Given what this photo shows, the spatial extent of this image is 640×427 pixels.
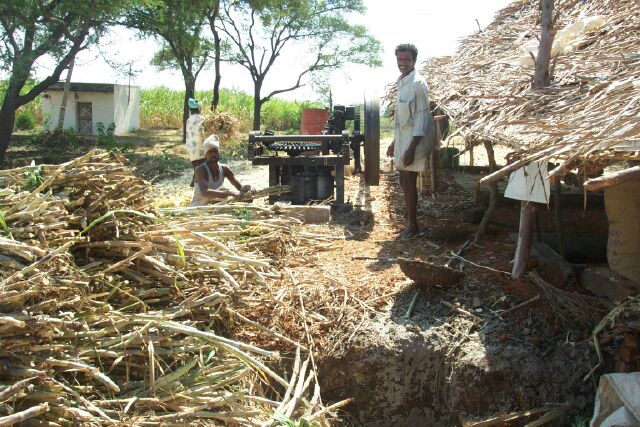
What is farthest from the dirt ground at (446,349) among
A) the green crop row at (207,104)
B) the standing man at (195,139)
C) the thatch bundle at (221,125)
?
the green crop row at (207,104)

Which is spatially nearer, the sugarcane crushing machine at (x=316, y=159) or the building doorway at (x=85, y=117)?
the sugarcane crushing machine at (x=316, y=159)

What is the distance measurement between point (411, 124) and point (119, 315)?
4.01 meters

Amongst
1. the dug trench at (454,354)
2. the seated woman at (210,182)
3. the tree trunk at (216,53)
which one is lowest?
the dug trench at (454,354)

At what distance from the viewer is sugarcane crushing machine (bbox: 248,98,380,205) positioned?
28.7 ft

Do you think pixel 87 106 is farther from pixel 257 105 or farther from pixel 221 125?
pixel 221 125

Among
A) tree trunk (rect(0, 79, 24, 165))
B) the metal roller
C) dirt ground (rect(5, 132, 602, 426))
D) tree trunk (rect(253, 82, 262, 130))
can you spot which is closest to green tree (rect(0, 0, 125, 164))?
tree trunk (rect(0, 79, 24, 165))

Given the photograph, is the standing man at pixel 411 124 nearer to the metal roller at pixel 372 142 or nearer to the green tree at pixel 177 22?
the metal roller at pixel 372 142

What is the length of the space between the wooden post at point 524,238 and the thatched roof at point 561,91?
0.66 m

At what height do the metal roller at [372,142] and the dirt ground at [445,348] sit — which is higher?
the metal roller at [372,142]

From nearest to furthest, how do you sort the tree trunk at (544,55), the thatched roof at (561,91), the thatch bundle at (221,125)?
the thatched roof at (561,91) → the tree trunk at (544,55) → the thatch bundle at (221,125)

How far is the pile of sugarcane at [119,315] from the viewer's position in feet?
11.7

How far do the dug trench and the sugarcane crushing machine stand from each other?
3.03 meters

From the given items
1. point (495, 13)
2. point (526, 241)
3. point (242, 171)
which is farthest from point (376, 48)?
point (526, 241)

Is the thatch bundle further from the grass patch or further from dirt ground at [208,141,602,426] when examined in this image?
the grass patch
